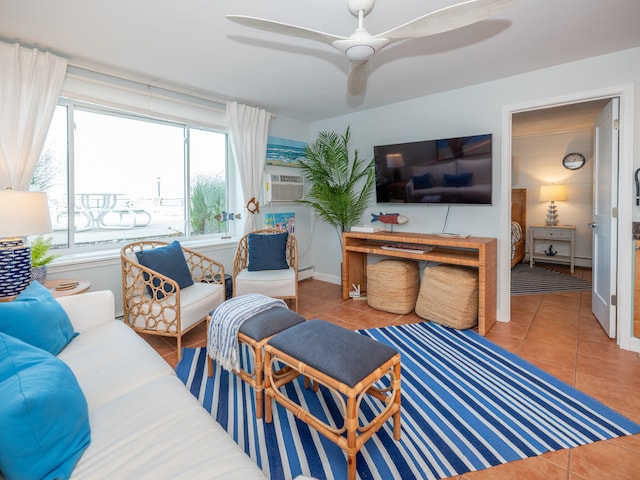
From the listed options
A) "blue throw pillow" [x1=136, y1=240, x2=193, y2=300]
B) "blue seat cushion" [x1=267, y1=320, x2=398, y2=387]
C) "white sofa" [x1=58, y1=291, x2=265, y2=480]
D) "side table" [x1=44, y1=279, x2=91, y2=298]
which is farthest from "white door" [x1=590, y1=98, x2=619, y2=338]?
"side table" [x1=44, y1=279, x2=91, y2=298]

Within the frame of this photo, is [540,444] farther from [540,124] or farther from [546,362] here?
[540,124]

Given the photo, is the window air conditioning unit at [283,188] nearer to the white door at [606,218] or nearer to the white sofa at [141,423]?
the white sofa at [141,423]

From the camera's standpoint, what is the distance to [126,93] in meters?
3.02

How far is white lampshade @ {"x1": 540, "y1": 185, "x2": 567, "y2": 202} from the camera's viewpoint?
551 centimetres

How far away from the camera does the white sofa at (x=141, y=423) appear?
3.15ft

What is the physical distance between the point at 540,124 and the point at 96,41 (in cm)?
581

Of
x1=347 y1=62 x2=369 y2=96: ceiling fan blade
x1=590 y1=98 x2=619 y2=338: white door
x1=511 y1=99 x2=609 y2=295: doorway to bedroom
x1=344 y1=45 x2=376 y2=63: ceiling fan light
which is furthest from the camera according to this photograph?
x1=511 y1=99 x2=609 y2=295: doorway to bedroom

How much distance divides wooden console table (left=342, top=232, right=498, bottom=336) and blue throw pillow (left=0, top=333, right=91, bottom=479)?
2.88m

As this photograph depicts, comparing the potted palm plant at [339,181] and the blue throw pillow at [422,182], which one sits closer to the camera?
the blue throw pillow at [422,182]

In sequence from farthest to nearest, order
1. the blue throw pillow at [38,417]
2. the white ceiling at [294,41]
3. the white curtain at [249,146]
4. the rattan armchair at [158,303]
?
the white curtain at [249,146] < the rattan armchair at [158,303] < the white ceiling at [294,41] < the blue throw pillow at [38,417]

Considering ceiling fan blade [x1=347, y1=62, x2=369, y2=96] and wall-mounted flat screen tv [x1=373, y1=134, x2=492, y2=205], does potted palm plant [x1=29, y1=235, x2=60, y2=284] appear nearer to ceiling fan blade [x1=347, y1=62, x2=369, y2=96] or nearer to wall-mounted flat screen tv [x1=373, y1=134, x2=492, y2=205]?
ceiling fan blade [x1=347, y1=62, x2=369, y2=96]

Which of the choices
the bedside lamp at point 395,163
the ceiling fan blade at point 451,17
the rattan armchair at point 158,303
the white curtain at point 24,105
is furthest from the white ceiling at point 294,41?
the rattan armchair at point 158,303

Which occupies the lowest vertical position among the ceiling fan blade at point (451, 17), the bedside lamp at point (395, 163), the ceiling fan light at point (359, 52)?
the bedside lamp at point (395, 163)

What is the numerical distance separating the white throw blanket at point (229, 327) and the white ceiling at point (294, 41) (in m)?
1.86
